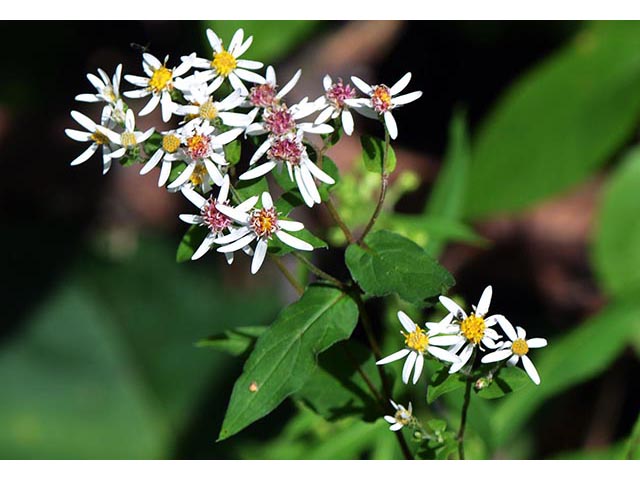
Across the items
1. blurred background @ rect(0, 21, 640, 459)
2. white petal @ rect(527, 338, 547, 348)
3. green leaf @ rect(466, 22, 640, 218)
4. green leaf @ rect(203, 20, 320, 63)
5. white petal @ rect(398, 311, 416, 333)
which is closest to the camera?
white petal @ rect(527, 338, 547, 348)

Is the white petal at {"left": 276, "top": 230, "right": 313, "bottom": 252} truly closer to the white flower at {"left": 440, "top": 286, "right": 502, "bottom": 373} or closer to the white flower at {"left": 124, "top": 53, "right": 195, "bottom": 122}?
the white flower at {"left": 440, "top": 286, "right": 502, "bottom": 373}

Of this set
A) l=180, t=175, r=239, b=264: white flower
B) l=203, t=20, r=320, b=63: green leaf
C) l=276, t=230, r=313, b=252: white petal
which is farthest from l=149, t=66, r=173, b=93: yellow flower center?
l=203, t=20, r=320, b=63: green leaf

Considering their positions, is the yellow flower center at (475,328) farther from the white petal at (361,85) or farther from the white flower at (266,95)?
the white flower at (266,95)

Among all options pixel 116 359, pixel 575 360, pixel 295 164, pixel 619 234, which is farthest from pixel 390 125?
pixel 116 359

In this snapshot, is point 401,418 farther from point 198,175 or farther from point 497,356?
point 198,175

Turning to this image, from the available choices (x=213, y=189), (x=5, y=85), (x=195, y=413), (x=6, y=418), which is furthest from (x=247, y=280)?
(x=213, y=189)

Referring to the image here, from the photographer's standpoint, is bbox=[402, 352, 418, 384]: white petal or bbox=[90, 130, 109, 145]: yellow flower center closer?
bbox=[402, 352, 418, 384]: white petal
